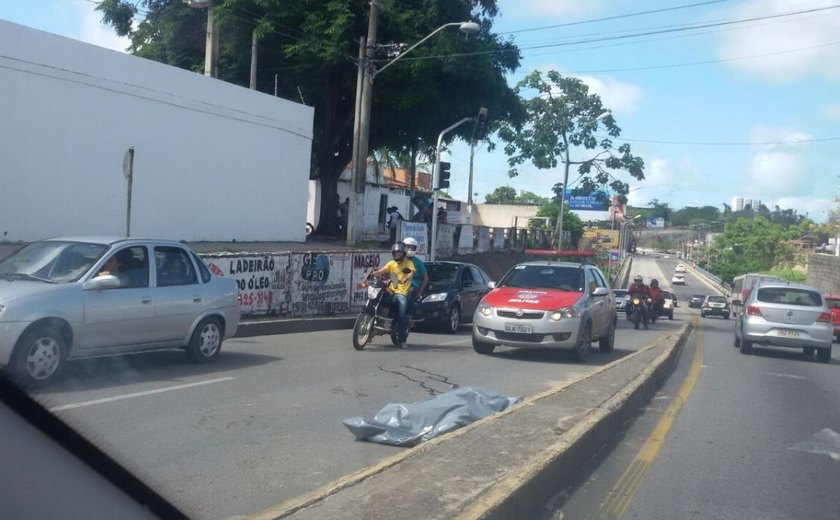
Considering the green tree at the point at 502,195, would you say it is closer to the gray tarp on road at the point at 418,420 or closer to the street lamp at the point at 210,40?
the street lamp at the point at 210,40

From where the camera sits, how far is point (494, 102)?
32094mm

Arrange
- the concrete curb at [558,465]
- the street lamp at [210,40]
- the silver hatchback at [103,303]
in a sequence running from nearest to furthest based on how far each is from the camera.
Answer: the concrete curb at [558,465], the silver hatchback at [103,303], the street lamp at [210,40]

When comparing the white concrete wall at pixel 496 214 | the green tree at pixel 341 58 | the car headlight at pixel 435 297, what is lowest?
the car headlight at pixel 435 297

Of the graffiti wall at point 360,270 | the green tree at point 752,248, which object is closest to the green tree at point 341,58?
the graffiti wall at point 360,270

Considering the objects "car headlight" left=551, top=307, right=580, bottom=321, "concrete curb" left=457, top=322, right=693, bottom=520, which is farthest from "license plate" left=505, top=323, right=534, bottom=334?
"concrete curb" left=457, top=322, right=693, bottom=520

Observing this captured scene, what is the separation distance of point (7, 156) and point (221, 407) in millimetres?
12505

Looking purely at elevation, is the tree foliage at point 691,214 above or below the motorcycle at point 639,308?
above

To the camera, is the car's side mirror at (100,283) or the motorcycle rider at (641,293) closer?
the car's side mirror at (100,283)

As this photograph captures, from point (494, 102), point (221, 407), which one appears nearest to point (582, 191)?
point (494, 102)

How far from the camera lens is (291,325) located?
640 inches

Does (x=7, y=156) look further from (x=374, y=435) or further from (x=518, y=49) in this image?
(x=518, y=49)

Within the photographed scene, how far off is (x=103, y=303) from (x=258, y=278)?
285 inches

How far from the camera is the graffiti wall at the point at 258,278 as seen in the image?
51.0ft

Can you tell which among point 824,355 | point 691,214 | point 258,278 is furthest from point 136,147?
point 691,214
